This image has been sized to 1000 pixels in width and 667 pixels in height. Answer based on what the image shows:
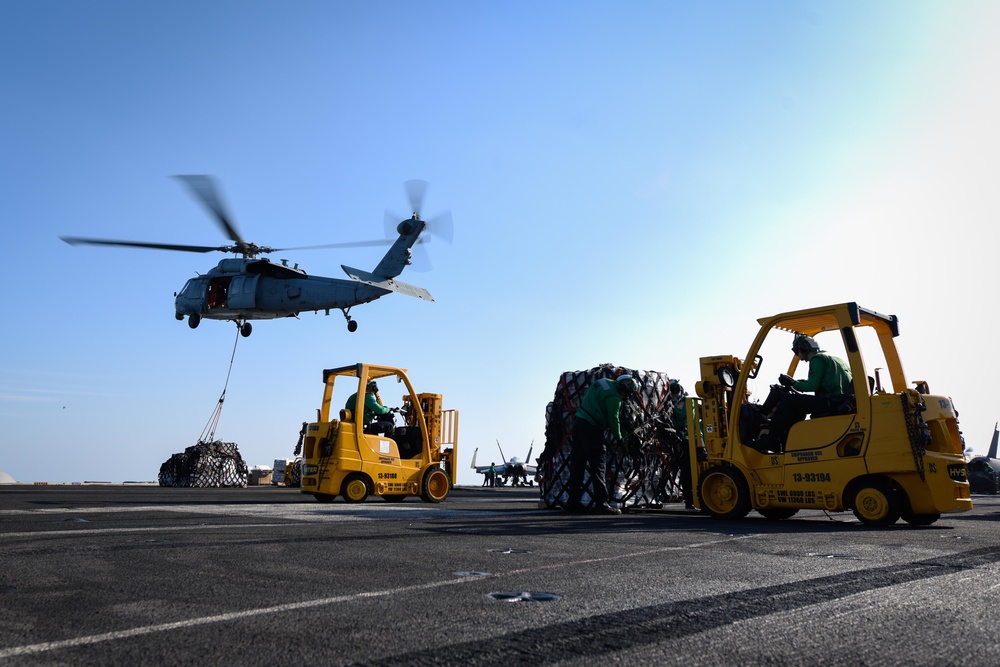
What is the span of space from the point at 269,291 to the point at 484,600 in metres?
24.4

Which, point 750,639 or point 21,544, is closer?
point 750,639

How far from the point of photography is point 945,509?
678 cm

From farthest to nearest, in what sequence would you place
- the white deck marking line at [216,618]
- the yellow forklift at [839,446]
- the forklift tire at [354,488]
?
1. the forklift tire at [354,488]
2. the yellow forklift at [839,446]
3. the white deck marking line at [216,618]

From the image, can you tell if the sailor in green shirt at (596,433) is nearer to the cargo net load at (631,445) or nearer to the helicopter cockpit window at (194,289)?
the cargo net load at (631,445)

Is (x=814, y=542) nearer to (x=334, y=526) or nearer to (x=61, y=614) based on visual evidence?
(x=334, y=526)

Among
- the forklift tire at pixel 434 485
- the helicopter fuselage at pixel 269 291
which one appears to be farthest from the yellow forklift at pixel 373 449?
the helicopter fuselage at pixel 269 291

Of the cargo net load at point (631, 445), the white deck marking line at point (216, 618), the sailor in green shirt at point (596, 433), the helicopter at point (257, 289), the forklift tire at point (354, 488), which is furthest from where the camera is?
the helicopter at point (257, 289)

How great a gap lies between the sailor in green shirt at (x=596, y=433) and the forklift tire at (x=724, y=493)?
1.29 metres

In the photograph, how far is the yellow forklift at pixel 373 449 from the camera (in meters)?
10.7

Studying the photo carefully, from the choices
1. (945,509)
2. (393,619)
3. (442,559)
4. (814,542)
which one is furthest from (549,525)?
(393,619)

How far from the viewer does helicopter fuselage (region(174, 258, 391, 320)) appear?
25.5m

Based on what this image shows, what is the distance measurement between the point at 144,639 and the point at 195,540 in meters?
2.67

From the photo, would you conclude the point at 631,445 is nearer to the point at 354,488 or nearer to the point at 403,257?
the point at 354,488

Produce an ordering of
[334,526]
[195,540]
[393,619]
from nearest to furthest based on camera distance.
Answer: [393,619] → [195,540] → [334,526]
